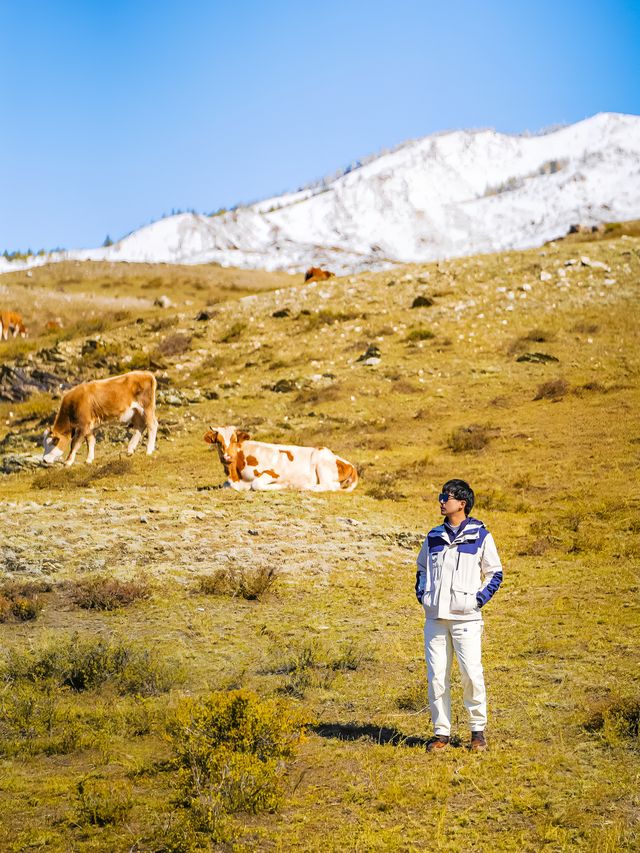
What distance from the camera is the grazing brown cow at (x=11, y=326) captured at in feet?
136

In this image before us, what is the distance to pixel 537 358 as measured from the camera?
26.8 m

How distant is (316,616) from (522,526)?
5.48 meters

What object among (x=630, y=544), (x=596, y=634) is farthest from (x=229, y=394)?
A: (x=596, y=634)

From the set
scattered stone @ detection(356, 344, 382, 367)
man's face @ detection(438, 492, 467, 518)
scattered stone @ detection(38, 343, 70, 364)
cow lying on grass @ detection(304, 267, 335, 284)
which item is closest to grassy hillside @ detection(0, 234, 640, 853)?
scattered stone @ detection(356, 344, 382, 367)

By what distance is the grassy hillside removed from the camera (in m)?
5.54

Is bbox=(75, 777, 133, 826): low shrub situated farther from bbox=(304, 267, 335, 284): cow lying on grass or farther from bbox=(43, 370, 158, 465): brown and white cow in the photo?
bbox=(304, 267, 335, 284): cow lying on grass

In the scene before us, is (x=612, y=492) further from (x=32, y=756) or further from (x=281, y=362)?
(x=281, y=362)

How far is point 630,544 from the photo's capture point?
41.8 ft

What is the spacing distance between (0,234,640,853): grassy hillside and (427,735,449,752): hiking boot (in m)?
0.09

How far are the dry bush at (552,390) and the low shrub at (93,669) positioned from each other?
1716cm

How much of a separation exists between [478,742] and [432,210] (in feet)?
426

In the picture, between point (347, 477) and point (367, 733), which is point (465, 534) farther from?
point (347, 477)

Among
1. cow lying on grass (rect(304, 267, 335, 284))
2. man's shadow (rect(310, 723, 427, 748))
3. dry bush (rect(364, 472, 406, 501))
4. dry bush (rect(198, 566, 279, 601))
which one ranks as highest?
cow lying on grass (rect(304, 267, 335, 284))

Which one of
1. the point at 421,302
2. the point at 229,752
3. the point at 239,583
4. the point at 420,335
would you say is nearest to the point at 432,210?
the point at 421,302
